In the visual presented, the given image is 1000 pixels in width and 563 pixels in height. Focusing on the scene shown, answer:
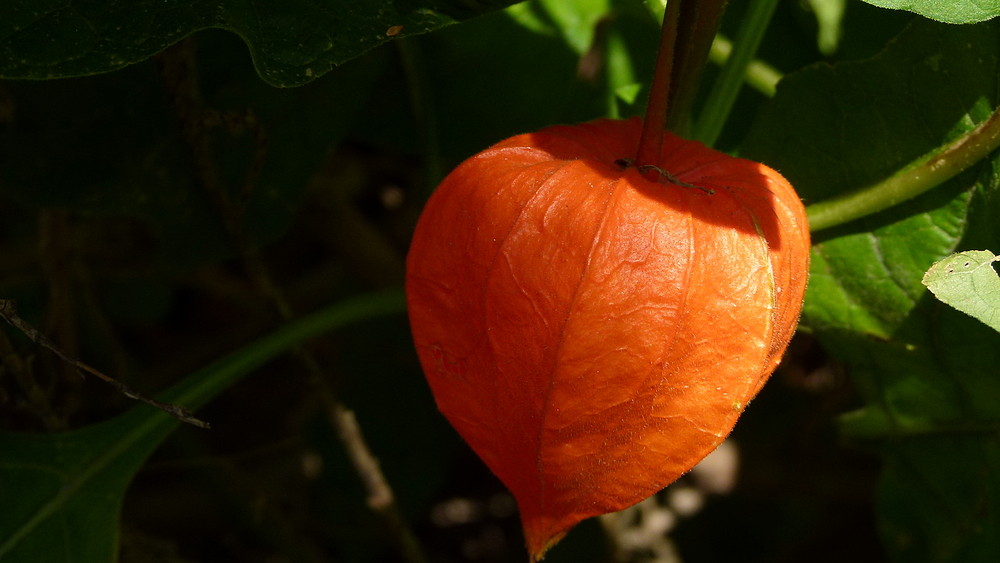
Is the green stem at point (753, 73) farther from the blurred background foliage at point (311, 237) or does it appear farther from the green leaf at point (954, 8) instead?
the green leaf at point (954, 8)

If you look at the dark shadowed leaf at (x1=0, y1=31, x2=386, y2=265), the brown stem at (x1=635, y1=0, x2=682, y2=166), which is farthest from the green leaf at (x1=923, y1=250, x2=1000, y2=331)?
the dark shadowed leaf at (x1=0, y1=31, x2=386, y2=265)

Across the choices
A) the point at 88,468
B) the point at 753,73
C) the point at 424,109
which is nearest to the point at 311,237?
the point at 424,109

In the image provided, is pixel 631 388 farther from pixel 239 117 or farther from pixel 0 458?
pixel 0 458

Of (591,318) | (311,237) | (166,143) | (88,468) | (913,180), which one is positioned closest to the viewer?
(591,318)

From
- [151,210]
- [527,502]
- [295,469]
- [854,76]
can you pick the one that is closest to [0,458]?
[151,210]

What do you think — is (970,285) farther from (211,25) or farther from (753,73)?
(211,25)

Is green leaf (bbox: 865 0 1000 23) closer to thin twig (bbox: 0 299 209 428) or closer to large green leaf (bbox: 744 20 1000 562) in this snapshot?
large green leaf (bbox: 744 20 1000 562)
